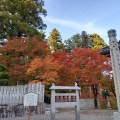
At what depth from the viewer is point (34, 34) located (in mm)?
15305

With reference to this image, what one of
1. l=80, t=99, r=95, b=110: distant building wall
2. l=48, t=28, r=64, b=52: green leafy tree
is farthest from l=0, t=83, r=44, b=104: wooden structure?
l=48, t=28, r=64, b=52: green leafy tree

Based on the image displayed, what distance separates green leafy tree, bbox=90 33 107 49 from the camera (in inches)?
819

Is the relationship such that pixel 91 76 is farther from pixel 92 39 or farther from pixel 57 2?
pixel 92 39

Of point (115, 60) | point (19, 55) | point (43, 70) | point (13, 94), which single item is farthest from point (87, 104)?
point (115, 60)

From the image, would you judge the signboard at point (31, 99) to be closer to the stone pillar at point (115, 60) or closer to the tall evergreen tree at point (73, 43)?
the stone pillar at point (115, 60)

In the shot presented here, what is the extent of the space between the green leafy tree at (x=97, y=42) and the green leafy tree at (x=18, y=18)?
9033 mm

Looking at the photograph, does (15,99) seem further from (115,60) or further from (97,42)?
(97,42)

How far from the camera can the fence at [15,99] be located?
8.54 m

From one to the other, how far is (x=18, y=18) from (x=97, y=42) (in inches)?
473

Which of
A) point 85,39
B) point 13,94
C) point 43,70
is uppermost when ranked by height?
point 85,39

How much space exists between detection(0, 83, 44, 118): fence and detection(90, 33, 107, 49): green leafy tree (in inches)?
515

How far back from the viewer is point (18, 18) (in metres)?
14.4

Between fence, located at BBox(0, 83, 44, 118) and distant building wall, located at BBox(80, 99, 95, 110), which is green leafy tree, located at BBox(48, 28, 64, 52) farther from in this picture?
fence, located at BBox(0, 83, 44, 118)

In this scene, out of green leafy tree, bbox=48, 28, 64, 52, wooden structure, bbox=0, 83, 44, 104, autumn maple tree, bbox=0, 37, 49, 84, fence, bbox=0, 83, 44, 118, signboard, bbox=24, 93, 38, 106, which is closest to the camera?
signboard, bbox=24, 93, 38, 106
